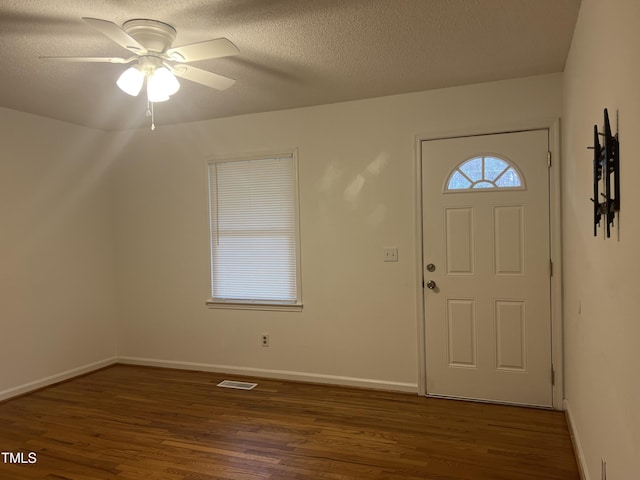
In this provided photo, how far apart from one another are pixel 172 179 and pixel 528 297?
3.41 meters

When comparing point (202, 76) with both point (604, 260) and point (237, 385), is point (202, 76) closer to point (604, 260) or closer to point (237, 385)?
point (604, 260)

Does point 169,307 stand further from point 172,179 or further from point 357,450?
point 357,450

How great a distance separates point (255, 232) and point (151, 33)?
7.10 ft

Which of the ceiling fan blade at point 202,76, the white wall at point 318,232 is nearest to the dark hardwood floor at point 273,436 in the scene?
the white wall at point 318,232

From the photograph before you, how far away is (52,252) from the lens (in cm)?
425

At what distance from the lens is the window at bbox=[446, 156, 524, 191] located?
340 centimetres

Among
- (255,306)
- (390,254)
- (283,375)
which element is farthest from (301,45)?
(283,375)

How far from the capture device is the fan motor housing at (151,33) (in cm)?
235

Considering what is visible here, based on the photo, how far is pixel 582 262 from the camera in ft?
7.92

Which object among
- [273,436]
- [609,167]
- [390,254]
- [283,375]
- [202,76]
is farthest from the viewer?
[283,375]

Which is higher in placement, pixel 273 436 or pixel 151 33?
pixel 151 33

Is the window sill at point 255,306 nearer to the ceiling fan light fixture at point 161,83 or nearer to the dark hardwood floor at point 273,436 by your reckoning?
the dark hardwood floor at point 273,436

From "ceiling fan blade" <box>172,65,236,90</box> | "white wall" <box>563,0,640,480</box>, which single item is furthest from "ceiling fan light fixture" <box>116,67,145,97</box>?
"white wall" <box>563,0,640,480</box>

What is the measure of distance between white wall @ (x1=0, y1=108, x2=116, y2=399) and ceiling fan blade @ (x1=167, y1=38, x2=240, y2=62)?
2429 millimetres
